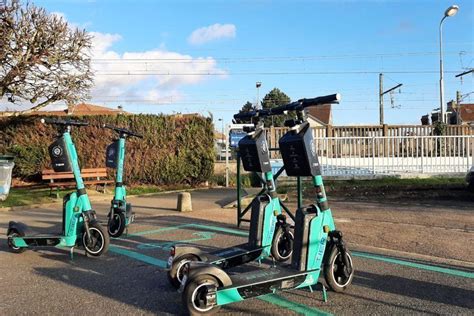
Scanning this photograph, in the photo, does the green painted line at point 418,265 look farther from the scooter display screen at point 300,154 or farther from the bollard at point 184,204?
the bollard at point 184,204

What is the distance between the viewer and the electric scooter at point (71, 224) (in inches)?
267

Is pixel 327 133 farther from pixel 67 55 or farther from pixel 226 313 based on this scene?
pixel 226 313

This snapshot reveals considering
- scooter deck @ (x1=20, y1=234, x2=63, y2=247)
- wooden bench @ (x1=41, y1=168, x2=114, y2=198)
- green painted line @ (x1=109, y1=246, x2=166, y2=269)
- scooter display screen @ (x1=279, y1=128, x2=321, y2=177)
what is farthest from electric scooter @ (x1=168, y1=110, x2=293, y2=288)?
wooden bench @ (x1=41, y1=168, x2=114, y2=198)

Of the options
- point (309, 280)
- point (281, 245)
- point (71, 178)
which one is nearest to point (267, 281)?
point (309, 280)

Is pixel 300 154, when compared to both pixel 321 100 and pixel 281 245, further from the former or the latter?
pixel 281 245

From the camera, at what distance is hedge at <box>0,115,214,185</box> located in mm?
17219

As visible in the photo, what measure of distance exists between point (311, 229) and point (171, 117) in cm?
1405

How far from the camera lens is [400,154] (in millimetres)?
18266

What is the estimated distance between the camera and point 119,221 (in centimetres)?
798

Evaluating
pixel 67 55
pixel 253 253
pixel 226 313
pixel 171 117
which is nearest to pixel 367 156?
pixel 171 117

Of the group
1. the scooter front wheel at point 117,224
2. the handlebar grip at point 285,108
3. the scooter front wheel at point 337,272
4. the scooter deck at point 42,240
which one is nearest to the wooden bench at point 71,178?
the scooter front wheel at point 117,224

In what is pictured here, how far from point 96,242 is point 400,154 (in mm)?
14132

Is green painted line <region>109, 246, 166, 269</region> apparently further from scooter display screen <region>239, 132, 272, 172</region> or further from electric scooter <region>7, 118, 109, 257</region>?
scooter display screen <region>239, 132, 272, 172</region>

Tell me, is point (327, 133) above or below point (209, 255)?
above
